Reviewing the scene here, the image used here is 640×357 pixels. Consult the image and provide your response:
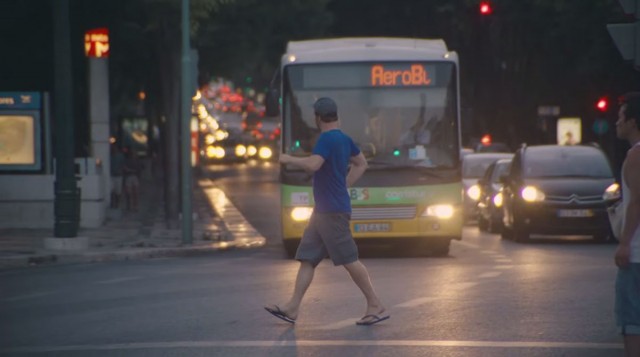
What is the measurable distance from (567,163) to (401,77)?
17.7ft

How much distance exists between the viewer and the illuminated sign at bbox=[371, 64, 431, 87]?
2073cm

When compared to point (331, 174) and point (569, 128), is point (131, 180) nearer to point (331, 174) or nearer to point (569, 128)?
point (569, 128)

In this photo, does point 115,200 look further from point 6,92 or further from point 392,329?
point 392,329

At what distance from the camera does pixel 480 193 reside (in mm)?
29172

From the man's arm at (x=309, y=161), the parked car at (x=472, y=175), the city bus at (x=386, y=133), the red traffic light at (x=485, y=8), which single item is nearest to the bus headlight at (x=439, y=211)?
the city bus at (x=386, y=133)

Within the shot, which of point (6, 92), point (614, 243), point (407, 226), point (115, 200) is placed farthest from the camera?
point (115, 200)

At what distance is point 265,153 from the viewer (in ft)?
320

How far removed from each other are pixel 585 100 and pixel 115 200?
2190 cm

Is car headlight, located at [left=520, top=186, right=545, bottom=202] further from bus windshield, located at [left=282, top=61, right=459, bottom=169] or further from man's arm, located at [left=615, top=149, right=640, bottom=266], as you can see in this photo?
man's arm, located at [left=615, top=149, right=640, bottom=266]

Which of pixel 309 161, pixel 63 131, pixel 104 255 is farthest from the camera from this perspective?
pixel 63 131

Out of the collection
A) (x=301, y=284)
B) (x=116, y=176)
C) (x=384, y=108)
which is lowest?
(x=301, y=284)

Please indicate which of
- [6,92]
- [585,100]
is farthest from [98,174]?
[585,100]

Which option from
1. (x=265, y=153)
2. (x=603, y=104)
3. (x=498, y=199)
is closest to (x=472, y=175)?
(x=498, y=199)

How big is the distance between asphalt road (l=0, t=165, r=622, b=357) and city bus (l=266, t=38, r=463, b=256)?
0.59m
